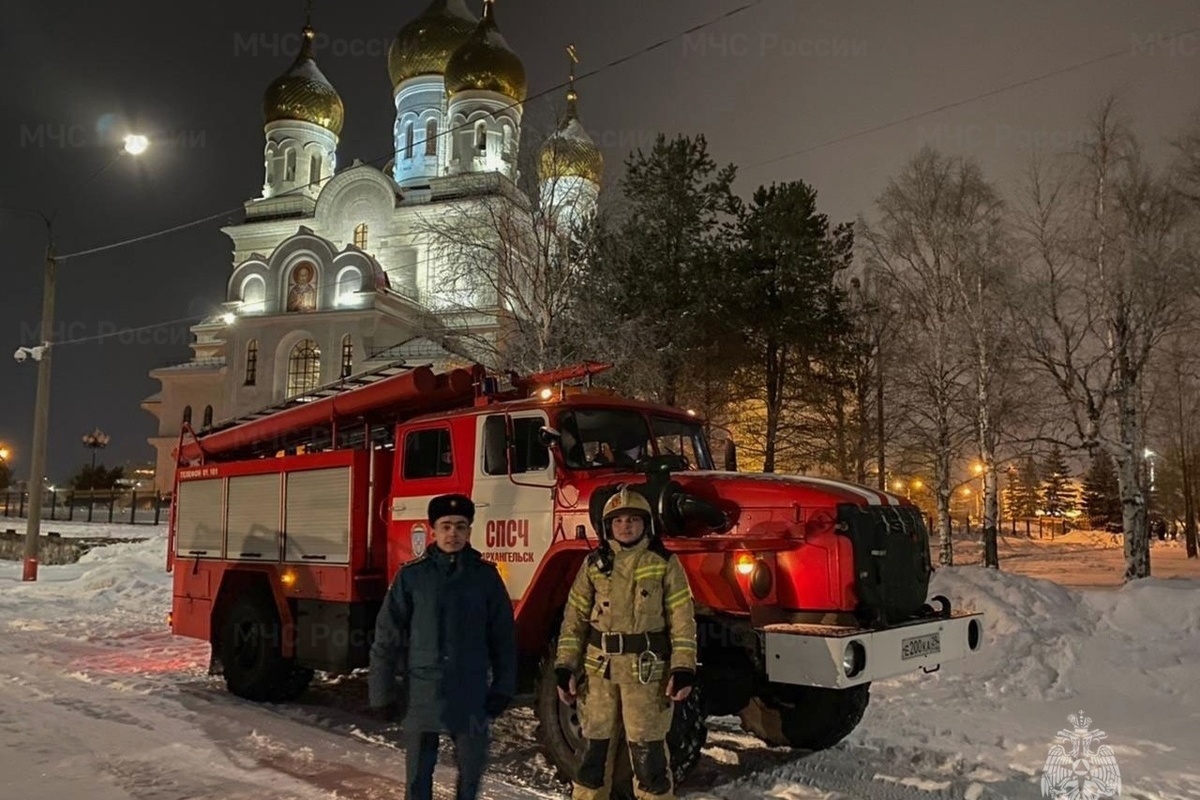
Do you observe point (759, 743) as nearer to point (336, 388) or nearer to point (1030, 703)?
point (1030, 703)

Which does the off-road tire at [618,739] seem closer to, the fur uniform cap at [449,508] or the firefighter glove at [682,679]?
the firefighter glove at [682,679]

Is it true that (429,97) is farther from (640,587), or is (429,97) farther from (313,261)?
(640,587)

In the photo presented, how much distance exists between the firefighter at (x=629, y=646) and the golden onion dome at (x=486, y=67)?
138ft

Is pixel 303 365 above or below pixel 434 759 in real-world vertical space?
above

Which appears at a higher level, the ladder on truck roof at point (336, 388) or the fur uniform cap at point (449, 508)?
the ladder on truck roof at point (336, 388)

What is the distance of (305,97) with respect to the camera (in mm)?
50812

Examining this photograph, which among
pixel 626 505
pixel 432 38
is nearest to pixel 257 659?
pixel 626 505

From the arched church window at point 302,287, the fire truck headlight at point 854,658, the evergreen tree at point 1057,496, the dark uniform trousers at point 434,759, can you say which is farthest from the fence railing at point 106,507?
the evergreen tree at point 1057,496

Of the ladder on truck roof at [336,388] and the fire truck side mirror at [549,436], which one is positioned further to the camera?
the ladder on truck roof at [336,388]

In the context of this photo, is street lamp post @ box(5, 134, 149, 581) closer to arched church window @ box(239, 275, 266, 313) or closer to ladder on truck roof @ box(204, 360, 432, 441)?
ladder on truck roof @ box(204, 360, 432, 441)

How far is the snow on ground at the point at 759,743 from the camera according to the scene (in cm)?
579

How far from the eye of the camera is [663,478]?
5.76m

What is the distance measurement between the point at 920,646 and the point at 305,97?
172 ft

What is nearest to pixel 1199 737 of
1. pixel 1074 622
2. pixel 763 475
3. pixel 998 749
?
pixel 998 749
